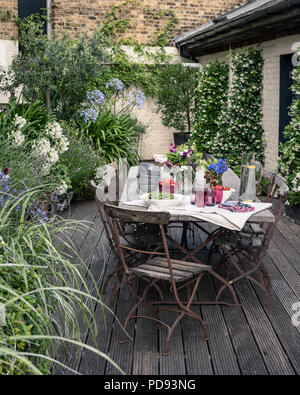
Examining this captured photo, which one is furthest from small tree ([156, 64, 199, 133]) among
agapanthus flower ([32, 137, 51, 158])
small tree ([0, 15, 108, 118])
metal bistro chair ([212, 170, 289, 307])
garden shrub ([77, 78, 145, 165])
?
metal bistro chair ([212, 170, 289, 307])

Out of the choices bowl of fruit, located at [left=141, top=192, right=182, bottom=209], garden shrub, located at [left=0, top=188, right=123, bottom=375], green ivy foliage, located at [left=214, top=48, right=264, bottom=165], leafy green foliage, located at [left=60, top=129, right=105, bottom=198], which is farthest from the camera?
green ivy foliage, located at [left=214, top=48, right=264, bottom=165]

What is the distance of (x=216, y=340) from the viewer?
10.8 ft

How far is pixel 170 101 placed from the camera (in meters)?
12.1

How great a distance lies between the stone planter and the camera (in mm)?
6590

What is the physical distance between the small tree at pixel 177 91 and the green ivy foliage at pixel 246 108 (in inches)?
115

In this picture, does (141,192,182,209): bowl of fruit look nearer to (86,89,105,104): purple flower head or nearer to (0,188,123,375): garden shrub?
(0,188,123,375): garden shrub

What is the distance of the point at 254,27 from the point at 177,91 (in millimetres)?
4163

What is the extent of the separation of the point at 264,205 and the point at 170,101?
8.46m

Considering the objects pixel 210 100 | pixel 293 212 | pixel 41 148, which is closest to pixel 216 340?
pixel 41 148

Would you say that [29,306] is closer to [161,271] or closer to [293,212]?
[161,271]

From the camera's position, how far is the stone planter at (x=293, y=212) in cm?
659

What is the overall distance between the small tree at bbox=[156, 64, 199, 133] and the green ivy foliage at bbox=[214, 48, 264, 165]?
293cm

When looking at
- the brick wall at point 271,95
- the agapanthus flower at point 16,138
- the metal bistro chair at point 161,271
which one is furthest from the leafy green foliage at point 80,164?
the metal bistro chair at point 161,271
